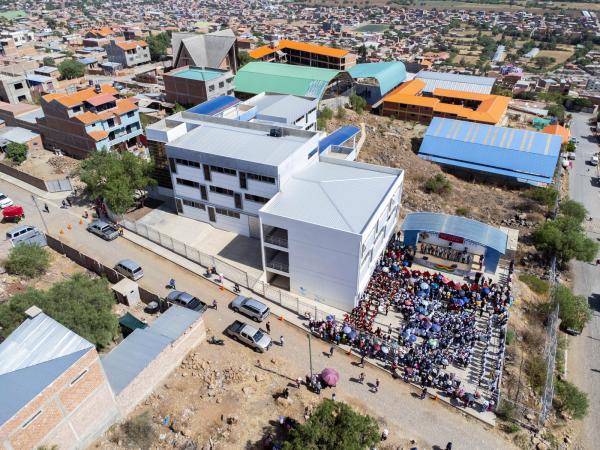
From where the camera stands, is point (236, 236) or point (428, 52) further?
point (428, 52)

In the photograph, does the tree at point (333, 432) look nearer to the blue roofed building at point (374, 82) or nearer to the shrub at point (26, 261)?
the shrub at point (26, 261)

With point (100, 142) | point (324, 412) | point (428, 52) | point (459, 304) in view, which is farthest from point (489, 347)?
point (428, 52)

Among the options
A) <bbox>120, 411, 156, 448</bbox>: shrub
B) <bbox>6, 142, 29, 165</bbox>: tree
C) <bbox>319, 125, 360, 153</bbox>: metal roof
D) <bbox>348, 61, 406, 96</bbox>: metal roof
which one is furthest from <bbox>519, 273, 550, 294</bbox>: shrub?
<bbox>6, 142, 29, 165</bbox>: tree

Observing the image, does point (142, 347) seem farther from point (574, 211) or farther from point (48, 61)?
point (48, 61)

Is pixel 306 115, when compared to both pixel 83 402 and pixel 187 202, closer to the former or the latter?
pixel 187 202

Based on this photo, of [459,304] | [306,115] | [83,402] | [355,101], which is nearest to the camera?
[83,402]

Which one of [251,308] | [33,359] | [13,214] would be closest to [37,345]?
[33,359]
